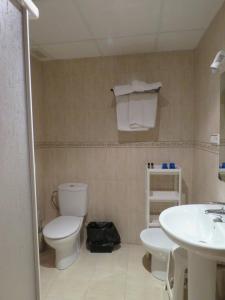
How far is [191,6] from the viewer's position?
162 centimetres

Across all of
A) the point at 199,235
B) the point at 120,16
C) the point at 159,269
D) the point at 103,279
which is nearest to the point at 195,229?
the point at 199,235

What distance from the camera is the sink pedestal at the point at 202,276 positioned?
51.0 inches

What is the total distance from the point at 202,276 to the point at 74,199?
Answer: 1600 millimetres

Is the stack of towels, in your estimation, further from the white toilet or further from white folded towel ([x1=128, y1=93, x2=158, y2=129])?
the white toilet

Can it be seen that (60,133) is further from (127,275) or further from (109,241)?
(127,275)

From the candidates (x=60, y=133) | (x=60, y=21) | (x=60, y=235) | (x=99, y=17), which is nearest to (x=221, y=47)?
(x=99, y=17)

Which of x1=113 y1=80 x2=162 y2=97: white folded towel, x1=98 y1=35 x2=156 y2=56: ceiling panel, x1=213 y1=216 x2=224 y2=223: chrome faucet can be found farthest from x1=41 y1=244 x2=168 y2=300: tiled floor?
x1=98 y1=35 x2=156 y2=56: ceiling panel

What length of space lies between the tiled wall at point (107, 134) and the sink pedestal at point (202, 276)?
128 cm

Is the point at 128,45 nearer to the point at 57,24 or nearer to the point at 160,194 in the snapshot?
the point at 57,24

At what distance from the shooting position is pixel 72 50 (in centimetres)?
239

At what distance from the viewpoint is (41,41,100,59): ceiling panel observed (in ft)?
7.41

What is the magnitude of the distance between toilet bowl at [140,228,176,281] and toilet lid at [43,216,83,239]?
700 mm

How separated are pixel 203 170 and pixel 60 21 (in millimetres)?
1792

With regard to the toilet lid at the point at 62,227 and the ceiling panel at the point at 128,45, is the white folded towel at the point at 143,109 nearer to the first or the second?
the ceiling panel at the point at 128,45
